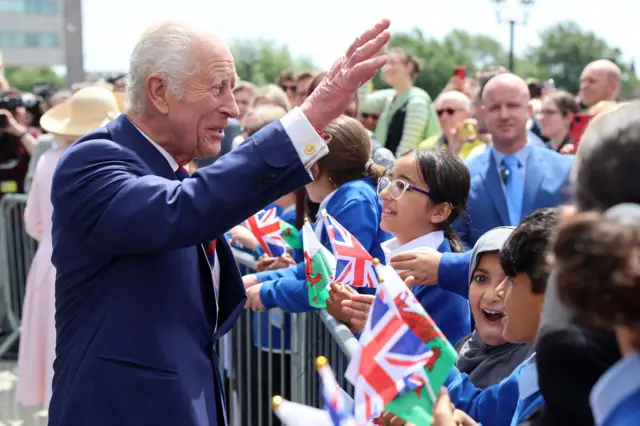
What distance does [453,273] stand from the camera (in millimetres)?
3016

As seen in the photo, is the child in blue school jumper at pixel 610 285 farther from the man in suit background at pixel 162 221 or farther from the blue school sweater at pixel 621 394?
the man in suit background at pixel 162 221

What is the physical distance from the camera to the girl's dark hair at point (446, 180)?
136 inches

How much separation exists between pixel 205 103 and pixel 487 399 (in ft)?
3.52

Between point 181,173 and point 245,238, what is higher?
point 181,173

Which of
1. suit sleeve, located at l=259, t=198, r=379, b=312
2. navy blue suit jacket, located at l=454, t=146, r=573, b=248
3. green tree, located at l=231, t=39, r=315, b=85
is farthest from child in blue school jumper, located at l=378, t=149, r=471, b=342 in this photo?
green tree, located at l=231, t=39, r=315, b=85

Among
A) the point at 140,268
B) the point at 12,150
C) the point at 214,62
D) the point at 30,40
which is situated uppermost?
the point at 214,62

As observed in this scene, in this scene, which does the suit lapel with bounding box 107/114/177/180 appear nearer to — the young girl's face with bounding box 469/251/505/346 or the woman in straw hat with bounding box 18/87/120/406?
the young girl's face with bounding box 469/251/505/346

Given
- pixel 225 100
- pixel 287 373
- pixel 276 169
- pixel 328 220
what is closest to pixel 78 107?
pixel 287 373

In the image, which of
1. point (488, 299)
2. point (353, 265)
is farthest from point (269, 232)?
point (488, 299)

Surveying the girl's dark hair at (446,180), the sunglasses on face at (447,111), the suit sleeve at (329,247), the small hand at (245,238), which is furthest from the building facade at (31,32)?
the girl's dark hair at (446,180)

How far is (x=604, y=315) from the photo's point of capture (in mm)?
1115

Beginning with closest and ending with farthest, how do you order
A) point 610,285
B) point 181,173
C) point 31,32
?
1. point 610,285
2. point 181,173
3. point 31,32

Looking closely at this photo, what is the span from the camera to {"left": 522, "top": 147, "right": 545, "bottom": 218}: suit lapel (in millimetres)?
4660

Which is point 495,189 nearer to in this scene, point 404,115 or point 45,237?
point 404,115
